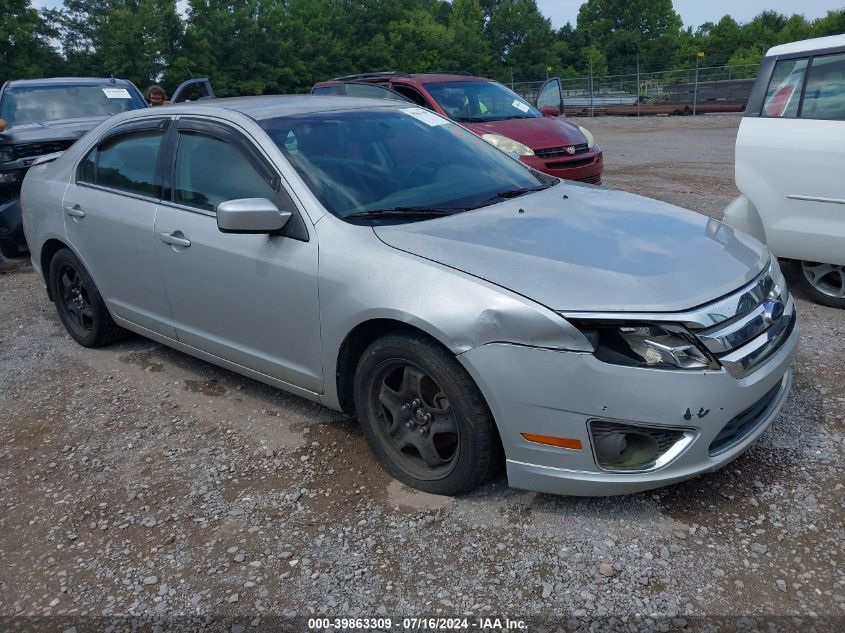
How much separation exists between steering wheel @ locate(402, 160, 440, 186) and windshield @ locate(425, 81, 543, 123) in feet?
18.1

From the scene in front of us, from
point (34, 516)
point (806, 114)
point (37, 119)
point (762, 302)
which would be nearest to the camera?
point (762, 302)

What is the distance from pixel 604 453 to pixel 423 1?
7090 cm

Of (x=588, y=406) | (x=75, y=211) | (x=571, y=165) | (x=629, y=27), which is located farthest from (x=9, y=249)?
(x=629, y=27)

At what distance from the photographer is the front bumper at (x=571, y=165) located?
325 inches

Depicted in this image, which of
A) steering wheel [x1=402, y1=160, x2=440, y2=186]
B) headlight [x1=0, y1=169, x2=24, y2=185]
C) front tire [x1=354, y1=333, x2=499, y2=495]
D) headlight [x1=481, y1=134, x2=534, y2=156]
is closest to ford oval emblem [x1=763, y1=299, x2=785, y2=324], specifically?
front tire [x1=354, y1=333, x2=499, y2=495]

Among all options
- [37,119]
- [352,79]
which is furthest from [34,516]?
[352,79]

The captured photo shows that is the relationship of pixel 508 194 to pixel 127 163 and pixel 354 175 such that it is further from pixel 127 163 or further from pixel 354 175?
pixel 127 163

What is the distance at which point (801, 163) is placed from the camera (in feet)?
15.8

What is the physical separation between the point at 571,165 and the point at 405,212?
553 centimetres

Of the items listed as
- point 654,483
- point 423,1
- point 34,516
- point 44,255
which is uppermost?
point 423,1

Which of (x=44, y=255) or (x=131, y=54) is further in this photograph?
(x=131, y=54)

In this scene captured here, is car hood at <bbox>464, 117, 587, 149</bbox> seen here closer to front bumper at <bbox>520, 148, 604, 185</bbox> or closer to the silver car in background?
front bumper at <bbox>520, 148, 604, 185</bbox>

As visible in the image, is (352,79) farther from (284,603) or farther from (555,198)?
(284,603)

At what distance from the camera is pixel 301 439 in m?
3.69
